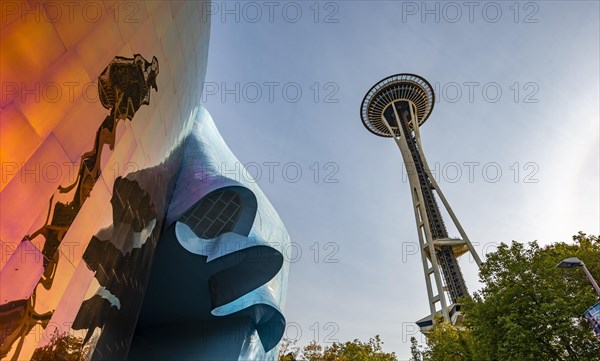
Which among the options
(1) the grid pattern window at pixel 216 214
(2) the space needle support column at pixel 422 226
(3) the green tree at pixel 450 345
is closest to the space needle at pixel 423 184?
(2) the space needle support column at pixel 422 226

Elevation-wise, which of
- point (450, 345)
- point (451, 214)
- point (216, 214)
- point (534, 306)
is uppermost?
point (451, 214)

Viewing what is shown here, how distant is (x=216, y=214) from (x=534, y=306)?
515 inches

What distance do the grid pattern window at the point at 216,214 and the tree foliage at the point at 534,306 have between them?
1088 centimetres

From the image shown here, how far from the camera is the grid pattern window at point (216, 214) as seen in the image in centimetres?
1574

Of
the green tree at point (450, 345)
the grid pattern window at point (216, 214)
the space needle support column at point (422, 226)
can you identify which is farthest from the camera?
the space needle support column at point (422, 226)

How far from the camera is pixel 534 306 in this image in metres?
11.7

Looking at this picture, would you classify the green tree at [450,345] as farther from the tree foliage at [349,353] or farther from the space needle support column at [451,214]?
the space needle support column at [451,214]

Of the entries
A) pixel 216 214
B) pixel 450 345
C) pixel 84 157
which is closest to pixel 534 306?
pixel 450 345

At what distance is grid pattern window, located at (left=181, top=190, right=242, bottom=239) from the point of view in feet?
51.6

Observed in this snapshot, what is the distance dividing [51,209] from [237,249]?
10.2 m

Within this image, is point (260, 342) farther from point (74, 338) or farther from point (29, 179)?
point (29, 179)

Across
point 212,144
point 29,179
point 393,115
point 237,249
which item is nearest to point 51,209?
point 29,179

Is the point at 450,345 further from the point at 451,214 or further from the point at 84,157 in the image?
the point at 451,214

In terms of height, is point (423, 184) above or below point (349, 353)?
above
